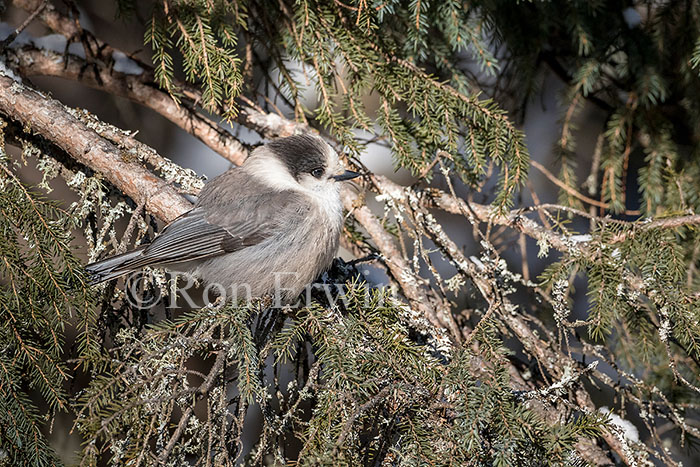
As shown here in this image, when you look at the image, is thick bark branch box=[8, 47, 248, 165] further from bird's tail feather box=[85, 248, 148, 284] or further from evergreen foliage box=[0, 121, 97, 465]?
evergreen foliage box=[0, 121, 97, 465]

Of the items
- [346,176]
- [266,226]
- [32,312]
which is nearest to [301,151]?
[346,176]

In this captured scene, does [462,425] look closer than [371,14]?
Yes

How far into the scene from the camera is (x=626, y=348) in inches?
113

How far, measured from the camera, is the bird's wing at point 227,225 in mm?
2461

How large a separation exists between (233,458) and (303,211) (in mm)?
1088

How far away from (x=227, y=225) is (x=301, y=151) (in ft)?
1.50

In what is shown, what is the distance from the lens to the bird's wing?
2.46m

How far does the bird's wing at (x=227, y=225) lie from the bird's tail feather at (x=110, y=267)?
8.6 inches

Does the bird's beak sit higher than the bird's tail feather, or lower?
higher

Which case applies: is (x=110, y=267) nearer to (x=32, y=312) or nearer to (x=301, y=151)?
(x=32, y=312)

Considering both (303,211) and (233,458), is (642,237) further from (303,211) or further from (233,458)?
(233,458)

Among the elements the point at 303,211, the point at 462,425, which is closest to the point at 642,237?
the point at 462,425

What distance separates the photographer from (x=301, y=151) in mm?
2607

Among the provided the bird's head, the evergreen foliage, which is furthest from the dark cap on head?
the evergreen foliage
